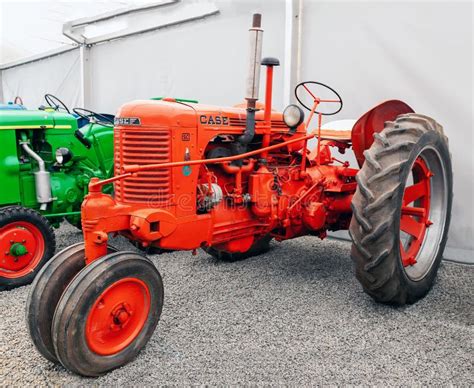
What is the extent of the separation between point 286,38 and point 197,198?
2896mm

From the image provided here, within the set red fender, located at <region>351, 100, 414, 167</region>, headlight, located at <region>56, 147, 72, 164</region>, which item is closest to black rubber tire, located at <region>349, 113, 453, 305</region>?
red fender, located at <region>351, 100, 414, 167</region>

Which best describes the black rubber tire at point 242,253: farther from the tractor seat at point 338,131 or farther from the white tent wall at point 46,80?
the white tent wall at point 46,80

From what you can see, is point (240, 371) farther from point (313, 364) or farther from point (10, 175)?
point (10, 175)

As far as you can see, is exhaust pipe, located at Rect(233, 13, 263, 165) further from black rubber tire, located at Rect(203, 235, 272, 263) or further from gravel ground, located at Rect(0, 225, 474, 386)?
black rubber tire, located at Rect(203, 235, 272, 263)

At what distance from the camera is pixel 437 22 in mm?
4008

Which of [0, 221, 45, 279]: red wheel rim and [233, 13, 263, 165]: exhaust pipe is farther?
[0, 221, 45, 279]: red wheel rim

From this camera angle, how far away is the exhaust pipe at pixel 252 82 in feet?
8.65

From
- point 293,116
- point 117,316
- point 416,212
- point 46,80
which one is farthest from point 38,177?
point 46,80

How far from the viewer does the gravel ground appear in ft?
7.22

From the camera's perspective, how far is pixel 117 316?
87.4 inches

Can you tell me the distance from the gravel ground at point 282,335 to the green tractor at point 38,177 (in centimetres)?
31

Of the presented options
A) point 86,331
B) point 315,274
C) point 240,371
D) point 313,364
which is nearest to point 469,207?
point 315,274

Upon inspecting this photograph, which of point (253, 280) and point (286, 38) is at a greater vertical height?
point (286, 38)

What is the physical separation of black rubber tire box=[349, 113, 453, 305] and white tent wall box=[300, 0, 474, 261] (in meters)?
1.38
